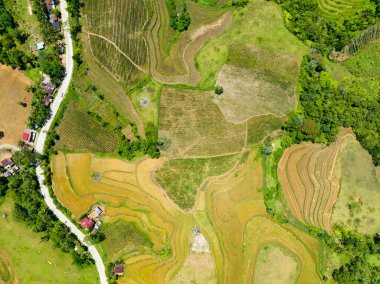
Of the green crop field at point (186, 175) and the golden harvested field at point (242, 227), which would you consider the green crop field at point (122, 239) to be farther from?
the golden harvested field at point (242, 227)

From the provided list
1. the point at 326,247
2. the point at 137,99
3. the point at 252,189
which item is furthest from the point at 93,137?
the point at 326,247

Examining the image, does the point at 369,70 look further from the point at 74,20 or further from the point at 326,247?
the point at 74,20

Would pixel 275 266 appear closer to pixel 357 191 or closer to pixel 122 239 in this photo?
pixel 357 191

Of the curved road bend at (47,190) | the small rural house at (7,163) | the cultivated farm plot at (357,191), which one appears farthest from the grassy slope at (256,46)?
the small rural house at (7,163)

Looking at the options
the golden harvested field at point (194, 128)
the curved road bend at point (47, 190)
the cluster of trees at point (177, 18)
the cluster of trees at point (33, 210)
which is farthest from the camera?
the cluster of trees at point (177, 18)

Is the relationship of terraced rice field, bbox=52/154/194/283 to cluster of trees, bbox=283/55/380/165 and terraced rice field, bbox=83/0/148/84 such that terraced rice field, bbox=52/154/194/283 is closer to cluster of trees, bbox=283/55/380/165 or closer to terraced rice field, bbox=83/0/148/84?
terraced rice field, bbox=83/0/148/84

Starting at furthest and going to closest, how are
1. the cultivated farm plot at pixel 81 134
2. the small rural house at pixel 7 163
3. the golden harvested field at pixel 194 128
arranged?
the golden harvested field at pixel 194 128 → the cultivated farm plot at pixel 81 134 → the small rural house at pixel 7 163
